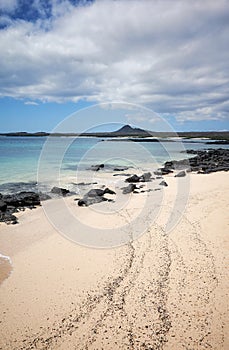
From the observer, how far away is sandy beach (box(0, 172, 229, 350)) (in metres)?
3.63

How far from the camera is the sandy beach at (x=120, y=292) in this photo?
11.9 feet

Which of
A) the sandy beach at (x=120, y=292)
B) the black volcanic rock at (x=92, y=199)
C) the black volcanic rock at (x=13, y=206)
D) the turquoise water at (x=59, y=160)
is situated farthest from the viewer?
the turquoise water at (x=59, y=160)

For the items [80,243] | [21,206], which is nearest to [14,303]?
[80,243]

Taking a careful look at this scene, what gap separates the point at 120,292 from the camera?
457 cm

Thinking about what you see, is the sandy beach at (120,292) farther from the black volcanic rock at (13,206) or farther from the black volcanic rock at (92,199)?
the black volcanic rock at (92,199)

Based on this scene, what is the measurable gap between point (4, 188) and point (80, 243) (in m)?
10.6

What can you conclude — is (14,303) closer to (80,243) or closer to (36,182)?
(80,243)

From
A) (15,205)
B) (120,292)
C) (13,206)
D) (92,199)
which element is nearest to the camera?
(120,292)

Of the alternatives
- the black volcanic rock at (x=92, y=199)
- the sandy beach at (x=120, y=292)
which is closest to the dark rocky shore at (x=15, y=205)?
the sandy beach at (x=120, y=292)

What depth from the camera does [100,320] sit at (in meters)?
3.93

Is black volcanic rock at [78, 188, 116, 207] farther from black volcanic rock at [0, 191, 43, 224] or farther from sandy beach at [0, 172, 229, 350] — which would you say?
sandy beach at [0, 172, 229, 350]

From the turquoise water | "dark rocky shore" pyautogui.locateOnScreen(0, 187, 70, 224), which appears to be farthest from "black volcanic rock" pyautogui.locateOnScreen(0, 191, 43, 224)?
the turquoise water

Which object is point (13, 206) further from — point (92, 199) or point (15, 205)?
point (92, 199)

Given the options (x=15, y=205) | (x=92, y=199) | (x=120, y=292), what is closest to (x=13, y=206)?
(x=15, y=205)
